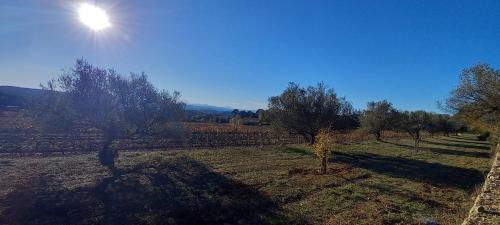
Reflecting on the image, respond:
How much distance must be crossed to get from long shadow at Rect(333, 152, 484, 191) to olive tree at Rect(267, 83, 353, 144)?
628cm

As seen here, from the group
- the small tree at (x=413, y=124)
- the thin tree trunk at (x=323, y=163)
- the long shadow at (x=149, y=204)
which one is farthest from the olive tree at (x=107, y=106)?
the small tree at (x=413, y=124)

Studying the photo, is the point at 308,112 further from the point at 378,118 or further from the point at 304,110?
the point at 378,118

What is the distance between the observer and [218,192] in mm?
20234

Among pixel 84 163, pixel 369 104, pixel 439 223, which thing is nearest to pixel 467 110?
pixel 439 223

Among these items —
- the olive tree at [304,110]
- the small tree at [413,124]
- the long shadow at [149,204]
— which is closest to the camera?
the long shadow at [149,204]

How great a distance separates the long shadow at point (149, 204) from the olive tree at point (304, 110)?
24073 mm

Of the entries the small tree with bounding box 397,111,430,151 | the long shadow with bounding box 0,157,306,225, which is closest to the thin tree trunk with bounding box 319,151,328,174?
the long shadow with bounding box 0,157,306,225

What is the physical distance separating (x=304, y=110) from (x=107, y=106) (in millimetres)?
25558

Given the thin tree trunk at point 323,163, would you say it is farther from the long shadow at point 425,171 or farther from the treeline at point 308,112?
the treeline at point 308,112

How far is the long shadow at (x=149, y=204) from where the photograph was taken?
1486cm

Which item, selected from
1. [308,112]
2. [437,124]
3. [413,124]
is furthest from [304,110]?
[437,124]

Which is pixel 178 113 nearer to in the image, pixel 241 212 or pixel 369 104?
pixel 241 212

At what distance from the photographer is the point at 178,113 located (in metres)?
30.4

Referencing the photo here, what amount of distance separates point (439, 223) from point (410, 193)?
22.6 feet
